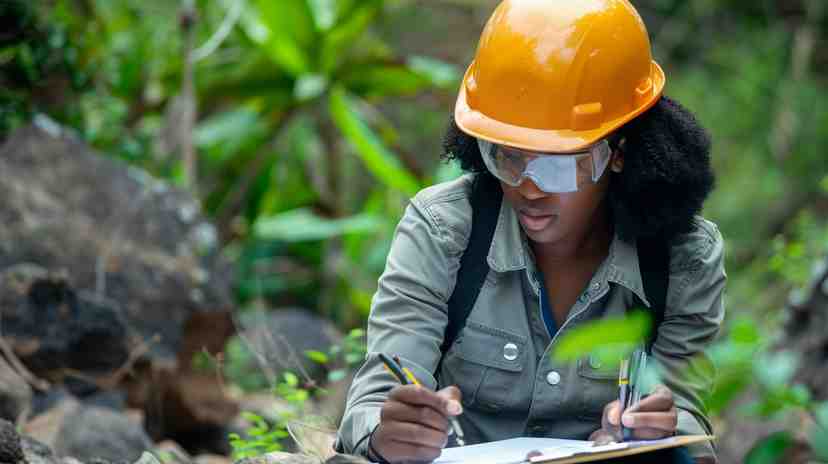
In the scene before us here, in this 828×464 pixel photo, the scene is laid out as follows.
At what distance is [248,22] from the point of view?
24.8 feet

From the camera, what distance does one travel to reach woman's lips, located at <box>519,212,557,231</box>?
2.69 m

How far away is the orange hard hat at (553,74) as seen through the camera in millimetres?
2637

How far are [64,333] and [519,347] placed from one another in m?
2.07

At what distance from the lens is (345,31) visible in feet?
24.0

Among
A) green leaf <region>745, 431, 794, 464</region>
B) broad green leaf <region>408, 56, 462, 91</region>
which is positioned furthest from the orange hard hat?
broad green leaf <region>408, 56, 462, 91</region>

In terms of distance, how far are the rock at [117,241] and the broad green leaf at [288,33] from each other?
191 cm

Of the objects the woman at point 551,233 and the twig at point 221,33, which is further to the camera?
the twig at point 221,33

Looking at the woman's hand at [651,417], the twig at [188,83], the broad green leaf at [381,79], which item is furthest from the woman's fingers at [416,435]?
the broad green leaf at [381,79]

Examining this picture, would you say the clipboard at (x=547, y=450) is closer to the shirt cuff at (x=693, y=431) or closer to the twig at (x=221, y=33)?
the shirt cuff at (x=693, y=431)

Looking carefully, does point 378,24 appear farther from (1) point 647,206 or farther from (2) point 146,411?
(1) point 647,206

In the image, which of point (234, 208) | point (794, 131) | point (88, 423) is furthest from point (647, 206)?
point (794, 131)

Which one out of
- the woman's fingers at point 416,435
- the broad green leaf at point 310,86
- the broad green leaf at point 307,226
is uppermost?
the woman's fingers at point 416,435

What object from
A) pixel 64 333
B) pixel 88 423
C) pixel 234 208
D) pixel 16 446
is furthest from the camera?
pixel 234 208

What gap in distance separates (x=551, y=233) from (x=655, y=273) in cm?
27
